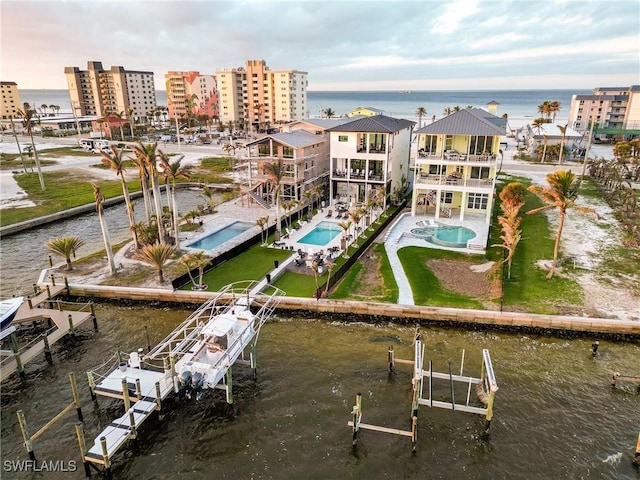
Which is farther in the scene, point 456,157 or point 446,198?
point 446,198

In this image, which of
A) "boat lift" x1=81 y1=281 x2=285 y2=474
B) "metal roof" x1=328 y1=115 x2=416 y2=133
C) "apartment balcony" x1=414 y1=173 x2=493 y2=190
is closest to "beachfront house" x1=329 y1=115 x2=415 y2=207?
"metal roof" x1=328 y1=115 x2=416 y2=133

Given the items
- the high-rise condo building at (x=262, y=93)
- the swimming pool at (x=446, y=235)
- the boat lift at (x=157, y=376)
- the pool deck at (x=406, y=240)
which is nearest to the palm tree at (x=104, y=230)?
the boat lift at (x=157, y=376)

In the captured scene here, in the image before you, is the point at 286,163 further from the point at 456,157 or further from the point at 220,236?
the point at 456,157

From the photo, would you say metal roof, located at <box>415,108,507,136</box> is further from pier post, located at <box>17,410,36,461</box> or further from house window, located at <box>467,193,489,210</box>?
pier post, located at <box>17,410,36,461</box>

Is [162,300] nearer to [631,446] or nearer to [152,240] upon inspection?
[152,240]

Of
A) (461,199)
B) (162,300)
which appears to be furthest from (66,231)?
(461,199)

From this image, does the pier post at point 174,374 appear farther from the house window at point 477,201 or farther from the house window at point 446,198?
the house window at point 477,201

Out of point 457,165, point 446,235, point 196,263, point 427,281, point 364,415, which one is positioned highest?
point 457,165

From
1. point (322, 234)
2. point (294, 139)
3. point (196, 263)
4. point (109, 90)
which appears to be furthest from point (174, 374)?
point (109, 90)
